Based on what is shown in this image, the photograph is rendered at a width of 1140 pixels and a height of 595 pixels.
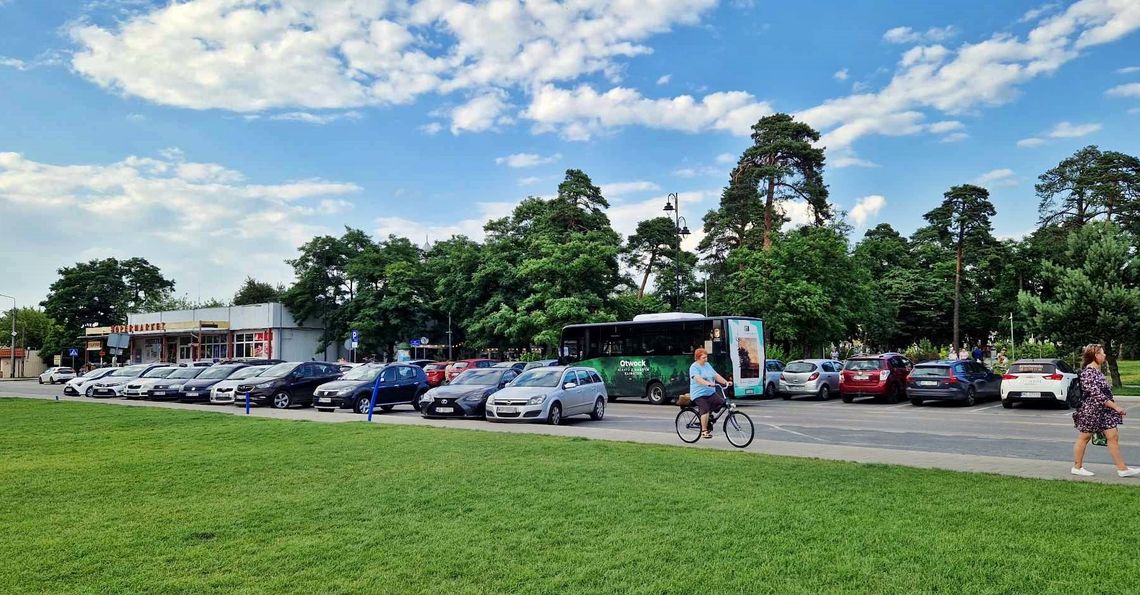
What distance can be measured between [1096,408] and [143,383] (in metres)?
31.1

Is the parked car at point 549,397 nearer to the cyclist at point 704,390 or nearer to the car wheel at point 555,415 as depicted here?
the car wheel at point 555,415

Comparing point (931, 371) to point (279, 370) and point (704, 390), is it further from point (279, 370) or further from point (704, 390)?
point (279, 370)

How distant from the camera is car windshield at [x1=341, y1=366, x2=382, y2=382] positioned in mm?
23453

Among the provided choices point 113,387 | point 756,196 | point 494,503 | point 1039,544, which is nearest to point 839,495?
point 1039,544

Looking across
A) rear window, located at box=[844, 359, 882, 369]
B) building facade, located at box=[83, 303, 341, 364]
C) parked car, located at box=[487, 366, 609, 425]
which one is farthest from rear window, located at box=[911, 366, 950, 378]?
building facade, located at box=[83, 303, 341, 364]

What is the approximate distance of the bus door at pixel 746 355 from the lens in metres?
25.9

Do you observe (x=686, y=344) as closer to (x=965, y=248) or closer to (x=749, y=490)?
(x=749, y=490)

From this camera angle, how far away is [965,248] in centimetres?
6341

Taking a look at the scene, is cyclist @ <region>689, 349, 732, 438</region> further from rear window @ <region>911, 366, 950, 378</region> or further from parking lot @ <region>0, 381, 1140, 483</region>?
rear window @ <region>911, 366, 950, 378</region>

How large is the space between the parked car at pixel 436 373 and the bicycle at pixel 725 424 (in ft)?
70.9

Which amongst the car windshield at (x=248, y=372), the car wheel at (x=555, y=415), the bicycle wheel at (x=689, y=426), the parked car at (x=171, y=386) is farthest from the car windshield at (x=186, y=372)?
the bicycle wheel at (x=689, y=426)

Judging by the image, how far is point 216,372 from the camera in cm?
2998

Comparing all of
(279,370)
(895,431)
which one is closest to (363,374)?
(279,370)

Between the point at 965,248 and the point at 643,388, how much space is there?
4655 cm
